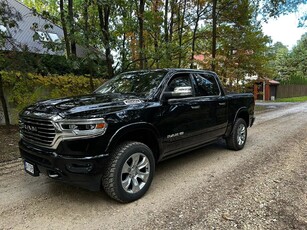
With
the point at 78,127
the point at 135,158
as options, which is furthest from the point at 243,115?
the point at 78,127

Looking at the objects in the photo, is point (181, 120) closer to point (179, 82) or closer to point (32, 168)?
point (179, 82)

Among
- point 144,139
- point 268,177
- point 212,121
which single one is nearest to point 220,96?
point 212,121

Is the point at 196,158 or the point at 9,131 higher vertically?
the point at 9,131

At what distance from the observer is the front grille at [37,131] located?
318 cm

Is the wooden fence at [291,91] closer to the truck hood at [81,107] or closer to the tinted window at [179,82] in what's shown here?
the tinted window at [179,82]

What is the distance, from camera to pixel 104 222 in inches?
120

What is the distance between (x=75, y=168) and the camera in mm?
3066

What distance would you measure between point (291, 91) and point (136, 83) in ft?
118

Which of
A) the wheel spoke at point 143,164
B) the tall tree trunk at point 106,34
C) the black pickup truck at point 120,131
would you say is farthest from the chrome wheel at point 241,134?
the tall tree trunk at point 106,34

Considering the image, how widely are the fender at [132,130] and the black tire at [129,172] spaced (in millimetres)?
150

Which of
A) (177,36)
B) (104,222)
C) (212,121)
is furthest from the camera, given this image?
(177,36)

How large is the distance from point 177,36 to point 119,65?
404 inches

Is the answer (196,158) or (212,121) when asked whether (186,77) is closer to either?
(212,121)

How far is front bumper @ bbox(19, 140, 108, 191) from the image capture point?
306 centimetres
